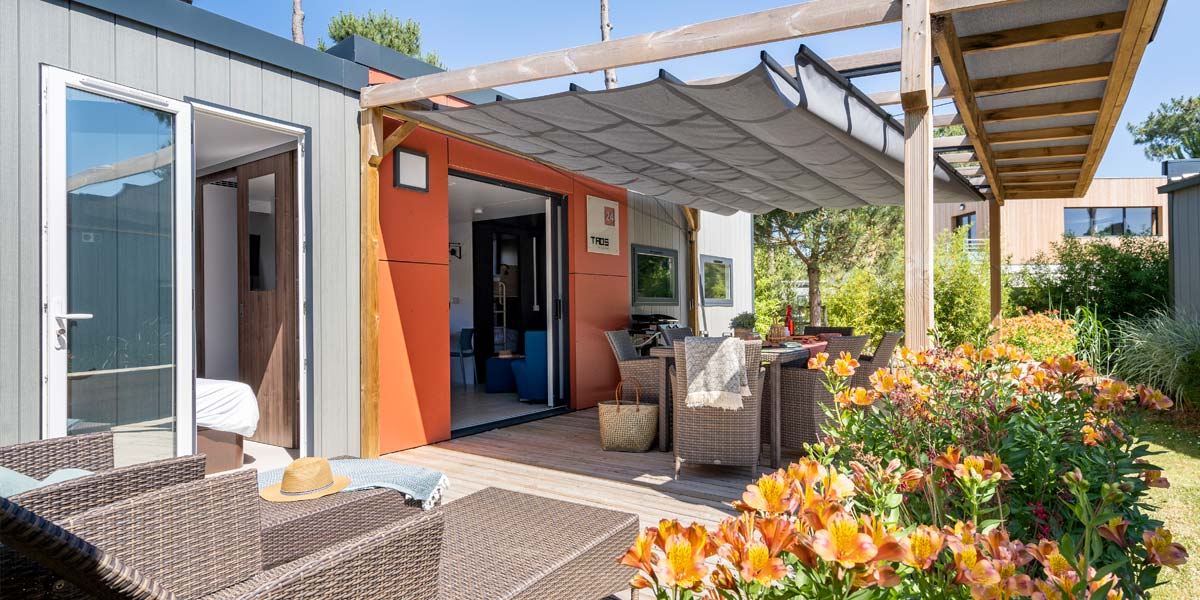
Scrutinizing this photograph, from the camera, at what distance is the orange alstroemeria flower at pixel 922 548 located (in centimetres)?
82

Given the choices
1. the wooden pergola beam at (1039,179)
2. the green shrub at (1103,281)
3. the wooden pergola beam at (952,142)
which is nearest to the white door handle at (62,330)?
the wooden pergola beam at (952,142)

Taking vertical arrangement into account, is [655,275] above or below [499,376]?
above

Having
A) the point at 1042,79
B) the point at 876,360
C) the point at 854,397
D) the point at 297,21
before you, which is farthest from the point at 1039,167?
the point at 297,21

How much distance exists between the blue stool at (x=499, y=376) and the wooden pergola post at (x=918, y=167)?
20.2 ft

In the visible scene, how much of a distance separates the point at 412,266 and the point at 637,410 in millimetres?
2153

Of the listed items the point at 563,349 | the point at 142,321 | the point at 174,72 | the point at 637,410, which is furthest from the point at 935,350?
the point at 563,349

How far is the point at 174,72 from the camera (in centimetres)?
380

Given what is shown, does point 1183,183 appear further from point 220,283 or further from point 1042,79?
point 220,283

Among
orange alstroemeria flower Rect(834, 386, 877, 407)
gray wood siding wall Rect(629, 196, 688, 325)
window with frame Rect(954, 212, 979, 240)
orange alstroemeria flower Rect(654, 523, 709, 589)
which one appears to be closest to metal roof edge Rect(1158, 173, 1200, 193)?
gray wood siding wall Rect(629, 196, 688, 325)

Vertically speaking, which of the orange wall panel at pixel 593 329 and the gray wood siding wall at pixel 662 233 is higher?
the gray wood siding wall at pixel 662 233

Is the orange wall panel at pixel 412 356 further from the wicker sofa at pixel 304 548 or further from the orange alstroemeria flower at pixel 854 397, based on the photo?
the orange alstroemeria flower at pixel 854 397

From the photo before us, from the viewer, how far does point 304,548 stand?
2166mm

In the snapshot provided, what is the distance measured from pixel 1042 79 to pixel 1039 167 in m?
3.37

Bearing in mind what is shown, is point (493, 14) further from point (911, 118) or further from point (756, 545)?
point (756, 545)
